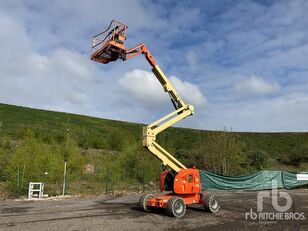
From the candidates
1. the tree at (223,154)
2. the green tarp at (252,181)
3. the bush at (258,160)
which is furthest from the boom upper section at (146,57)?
the bush at (258,160)

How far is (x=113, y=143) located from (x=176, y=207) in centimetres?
3969

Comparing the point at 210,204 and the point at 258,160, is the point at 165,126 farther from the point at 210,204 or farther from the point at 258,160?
the point at 258,160

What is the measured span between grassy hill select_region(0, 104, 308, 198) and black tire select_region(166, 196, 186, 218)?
1736 cm

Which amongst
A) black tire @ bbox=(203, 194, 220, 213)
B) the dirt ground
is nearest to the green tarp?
the dirt ground

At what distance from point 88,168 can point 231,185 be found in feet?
53.4

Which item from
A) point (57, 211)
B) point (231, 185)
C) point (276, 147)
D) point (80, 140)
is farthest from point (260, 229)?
point (276, 147)

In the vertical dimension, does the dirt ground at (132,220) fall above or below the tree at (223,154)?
below

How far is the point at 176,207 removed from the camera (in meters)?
13.8

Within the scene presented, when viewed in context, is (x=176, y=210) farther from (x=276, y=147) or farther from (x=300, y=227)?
(x=276, y=147)

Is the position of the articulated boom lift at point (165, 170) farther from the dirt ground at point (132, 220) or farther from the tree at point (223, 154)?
the tree at point (223, 154)

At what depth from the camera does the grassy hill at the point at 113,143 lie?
36.5 m

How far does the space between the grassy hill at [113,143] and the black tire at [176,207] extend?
17364 millimetres

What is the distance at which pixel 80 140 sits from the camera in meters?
55.9

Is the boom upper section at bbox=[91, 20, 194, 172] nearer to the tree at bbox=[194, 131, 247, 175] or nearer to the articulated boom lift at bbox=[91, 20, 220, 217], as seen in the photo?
the articulated boom lift at bbox=[91, 20, 220, 217]
